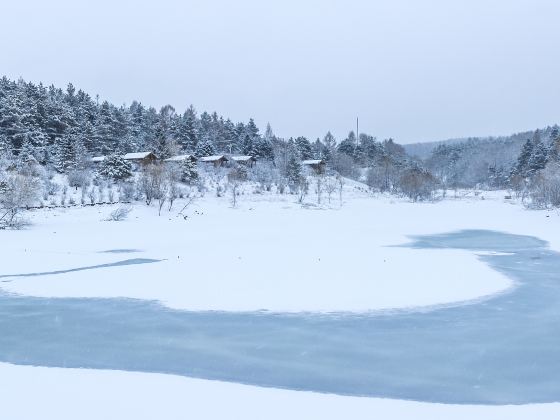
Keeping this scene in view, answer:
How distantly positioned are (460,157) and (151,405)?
173 metres

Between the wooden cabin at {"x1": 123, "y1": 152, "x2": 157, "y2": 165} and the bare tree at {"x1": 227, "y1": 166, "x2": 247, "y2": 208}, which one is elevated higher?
the wooden cabin at {"x1": 123, "y1": 152, "x2": 157, "y2": 165}

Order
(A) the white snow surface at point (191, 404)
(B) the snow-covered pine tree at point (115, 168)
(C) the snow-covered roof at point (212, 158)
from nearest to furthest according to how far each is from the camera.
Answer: (A) the white snow surface at point (191, 404) < (B) the snow-covered pine tree at point (115, 168) < (C) the snow-covered roof at point (212, 158)

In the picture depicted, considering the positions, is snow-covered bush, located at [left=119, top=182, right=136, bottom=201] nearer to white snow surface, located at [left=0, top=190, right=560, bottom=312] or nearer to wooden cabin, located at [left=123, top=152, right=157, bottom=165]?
white snow surface, located at [left=0, top=190, right=560, bottom=312]

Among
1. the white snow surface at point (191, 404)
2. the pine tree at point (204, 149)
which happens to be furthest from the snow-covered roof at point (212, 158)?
the white snow surface at point (191, 404)

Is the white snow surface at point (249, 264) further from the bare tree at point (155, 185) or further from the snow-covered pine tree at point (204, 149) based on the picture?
the snow-covered pine tree at point (204, 149)

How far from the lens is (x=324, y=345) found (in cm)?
916

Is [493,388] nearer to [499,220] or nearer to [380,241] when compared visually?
[380,241]

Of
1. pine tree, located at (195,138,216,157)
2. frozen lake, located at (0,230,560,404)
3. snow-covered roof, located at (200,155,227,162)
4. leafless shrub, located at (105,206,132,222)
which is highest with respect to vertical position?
pine tree, located at (195,138,216,157)

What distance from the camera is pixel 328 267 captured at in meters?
16.8

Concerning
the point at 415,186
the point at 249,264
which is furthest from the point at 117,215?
the point at 415,186

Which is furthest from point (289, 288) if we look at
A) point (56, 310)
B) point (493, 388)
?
point (493, 388)

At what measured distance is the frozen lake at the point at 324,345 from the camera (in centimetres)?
739

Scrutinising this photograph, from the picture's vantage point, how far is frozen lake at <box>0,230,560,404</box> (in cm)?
739

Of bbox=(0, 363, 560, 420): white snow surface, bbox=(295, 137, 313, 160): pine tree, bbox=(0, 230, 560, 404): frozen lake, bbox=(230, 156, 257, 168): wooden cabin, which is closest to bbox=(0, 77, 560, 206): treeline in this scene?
bbox=(295, 137, 313, 160): pine tree
